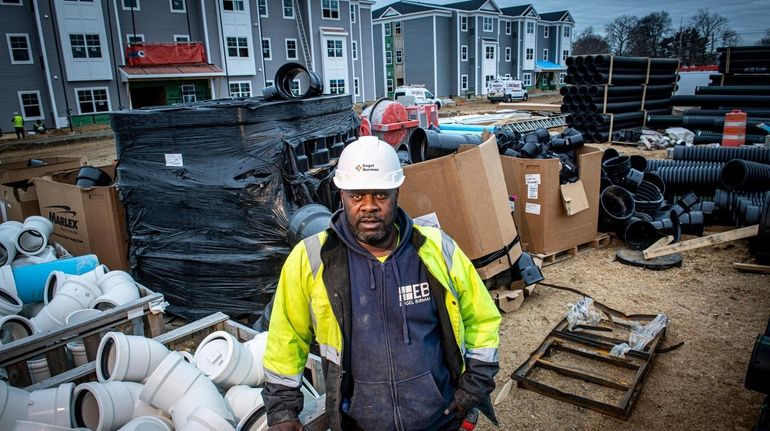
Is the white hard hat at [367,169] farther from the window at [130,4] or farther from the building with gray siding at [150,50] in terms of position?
the window at [130,4]

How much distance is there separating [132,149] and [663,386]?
4868 mm

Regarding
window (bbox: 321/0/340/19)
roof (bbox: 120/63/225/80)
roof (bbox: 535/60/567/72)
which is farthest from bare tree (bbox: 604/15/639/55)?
roof (bbox: 120/63/225/80)

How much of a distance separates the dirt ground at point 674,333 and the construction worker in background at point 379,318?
5.24 ft

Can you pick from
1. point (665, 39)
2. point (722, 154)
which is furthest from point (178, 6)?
point (665, 39)

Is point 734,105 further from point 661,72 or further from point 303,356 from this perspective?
point 303,356

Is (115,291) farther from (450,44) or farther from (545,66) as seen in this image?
(545,66)

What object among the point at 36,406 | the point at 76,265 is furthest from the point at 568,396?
the point at 76,265

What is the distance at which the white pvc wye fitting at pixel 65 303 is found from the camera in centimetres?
336

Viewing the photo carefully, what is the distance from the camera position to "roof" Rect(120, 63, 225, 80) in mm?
25847

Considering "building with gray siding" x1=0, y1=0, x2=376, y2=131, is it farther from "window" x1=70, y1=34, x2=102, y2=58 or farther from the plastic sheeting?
the plastic sheeting

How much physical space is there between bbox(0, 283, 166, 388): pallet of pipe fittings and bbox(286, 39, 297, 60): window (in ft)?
103

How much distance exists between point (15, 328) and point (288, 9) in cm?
3201

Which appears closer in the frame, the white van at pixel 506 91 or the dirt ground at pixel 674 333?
the dirt ground at pixel 674 333

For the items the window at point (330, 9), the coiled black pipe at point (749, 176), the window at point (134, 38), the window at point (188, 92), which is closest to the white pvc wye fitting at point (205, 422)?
the coiled black pipe at point (749, 176)
